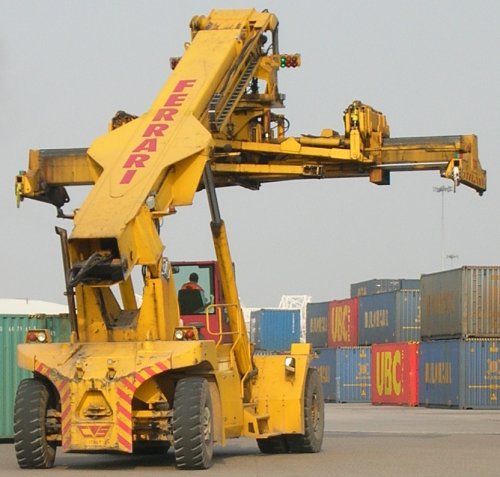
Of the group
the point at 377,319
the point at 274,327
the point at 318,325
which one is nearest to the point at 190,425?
the point at 377,319

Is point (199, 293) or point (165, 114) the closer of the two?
point (165, 114)

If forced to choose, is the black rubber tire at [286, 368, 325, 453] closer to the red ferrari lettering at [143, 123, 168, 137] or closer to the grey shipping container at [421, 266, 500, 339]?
the red ferrari lettering at [143, 123, 168, 137]

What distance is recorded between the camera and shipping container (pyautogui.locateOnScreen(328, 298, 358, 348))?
7612 cm

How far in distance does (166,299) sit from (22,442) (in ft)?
9.07

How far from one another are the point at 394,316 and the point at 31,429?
165ft

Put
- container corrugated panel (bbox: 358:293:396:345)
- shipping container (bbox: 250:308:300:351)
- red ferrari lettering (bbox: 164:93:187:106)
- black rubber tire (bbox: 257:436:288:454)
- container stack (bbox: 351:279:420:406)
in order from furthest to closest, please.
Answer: shipping container (bbox: 250:308:300:351)
container corrugated panel (bbox: 358:293:396:345)
container stack (bbox: 351:279:420:406)
black rubber tire (bbox: 257:436:288:454)
red ferrari lettering (bbox: 164:93:187:106)

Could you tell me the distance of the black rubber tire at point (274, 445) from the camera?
24.5 meters

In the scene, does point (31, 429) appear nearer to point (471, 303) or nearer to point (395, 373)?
point (471, 303)

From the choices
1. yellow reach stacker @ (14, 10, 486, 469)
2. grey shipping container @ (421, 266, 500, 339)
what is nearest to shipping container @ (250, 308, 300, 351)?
grey shipping container @ (421, 266, 500, 339)

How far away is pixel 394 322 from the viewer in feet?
229

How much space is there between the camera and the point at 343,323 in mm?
78250

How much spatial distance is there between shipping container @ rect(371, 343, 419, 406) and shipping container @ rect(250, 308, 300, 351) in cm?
1422

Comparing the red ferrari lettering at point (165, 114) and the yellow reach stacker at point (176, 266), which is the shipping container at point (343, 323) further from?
the red ferrari lettering at point (165, 114)

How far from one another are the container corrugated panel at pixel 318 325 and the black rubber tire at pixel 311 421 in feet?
188
